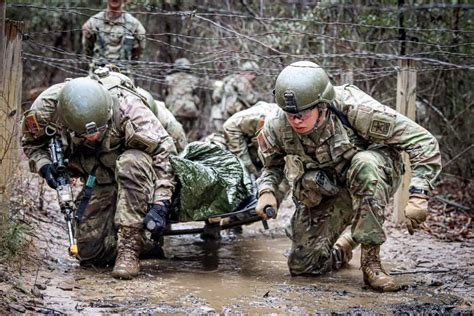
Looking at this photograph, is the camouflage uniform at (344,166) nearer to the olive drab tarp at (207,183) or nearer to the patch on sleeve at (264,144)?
the patch on sleeve at (264,144)

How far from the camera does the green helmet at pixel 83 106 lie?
4684 millimetres

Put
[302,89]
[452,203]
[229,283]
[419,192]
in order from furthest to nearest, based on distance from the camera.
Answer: [452,203] → [229,283] → [302,89] → [419,192]

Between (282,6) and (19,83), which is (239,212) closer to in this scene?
(19,83)

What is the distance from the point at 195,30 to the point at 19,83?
7788 millimetres

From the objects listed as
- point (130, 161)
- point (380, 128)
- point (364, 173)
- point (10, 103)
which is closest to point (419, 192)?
point (364, 173)

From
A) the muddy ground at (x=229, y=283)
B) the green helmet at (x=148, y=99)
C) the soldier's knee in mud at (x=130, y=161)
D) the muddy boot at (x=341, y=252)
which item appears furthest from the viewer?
the green helmet at (x=148, y=99)

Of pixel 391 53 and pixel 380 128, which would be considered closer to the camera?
pixel 380 128

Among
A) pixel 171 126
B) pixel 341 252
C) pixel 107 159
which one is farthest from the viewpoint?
pixel 171 126

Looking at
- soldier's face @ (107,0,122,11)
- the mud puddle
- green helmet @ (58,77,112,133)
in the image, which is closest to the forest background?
soldier's face @ (107,0,122,11)

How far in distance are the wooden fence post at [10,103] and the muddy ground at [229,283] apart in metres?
0.58

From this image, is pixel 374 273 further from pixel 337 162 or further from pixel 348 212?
pixel 337 162

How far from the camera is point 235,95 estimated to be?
10.4 meters

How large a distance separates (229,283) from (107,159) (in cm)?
126

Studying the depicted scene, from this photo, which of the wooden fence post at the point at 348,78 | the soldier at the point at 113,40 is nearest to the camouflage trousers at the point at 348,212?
the wooden fence post at the point at 348,78
